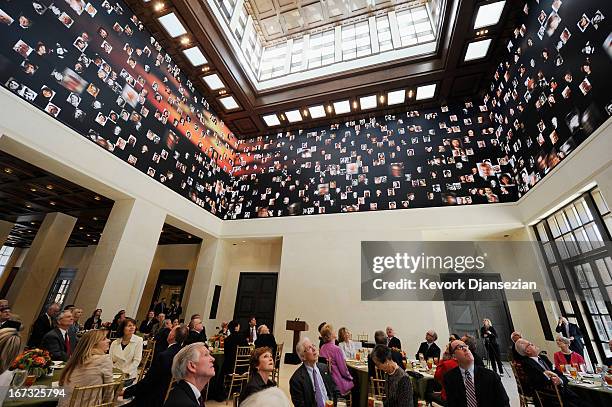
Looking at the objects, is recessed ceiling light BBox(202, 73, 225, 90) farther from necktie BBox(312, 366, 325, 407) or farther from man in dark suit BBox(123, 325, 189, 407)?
necktie BBox(312, 366, 325, 407)

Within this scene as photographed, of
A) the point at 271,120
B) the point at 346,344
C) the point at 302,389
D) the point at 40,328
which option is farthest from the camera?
the point at 271,120

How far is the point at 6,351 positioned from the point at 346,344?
471 centimetres

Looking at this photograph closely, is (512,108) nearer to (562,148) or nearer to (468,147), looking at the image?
(468,147)

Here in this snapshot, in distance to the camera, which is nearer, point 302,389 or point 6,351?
point 6,351

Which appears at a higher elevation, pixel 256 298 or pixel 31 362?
pixel 256 298

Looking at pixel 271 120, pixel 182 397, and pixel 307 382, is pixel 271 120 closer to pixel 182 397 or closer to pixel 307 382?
pixel 307 382

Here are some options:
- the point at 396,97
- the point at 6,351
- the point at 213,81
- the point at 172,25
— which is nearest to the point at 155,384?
the point at 6,351

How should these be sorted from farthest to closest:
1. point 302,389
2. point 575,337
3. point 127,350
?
point 575,337
point 127,350
point 302,389

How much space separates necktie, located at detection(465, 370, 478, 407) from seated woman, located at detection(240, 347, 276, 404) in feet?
6.09

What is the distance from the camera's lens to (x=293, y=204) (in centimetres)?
1028

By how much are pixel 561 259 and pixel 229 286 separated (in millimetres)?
10273

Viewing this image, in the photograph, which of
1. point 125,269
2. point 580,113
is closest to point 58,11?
point 125,269

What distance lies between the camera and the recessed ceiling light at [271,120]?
11.5m

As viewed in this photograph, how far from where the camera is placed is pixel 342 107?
428 inches
